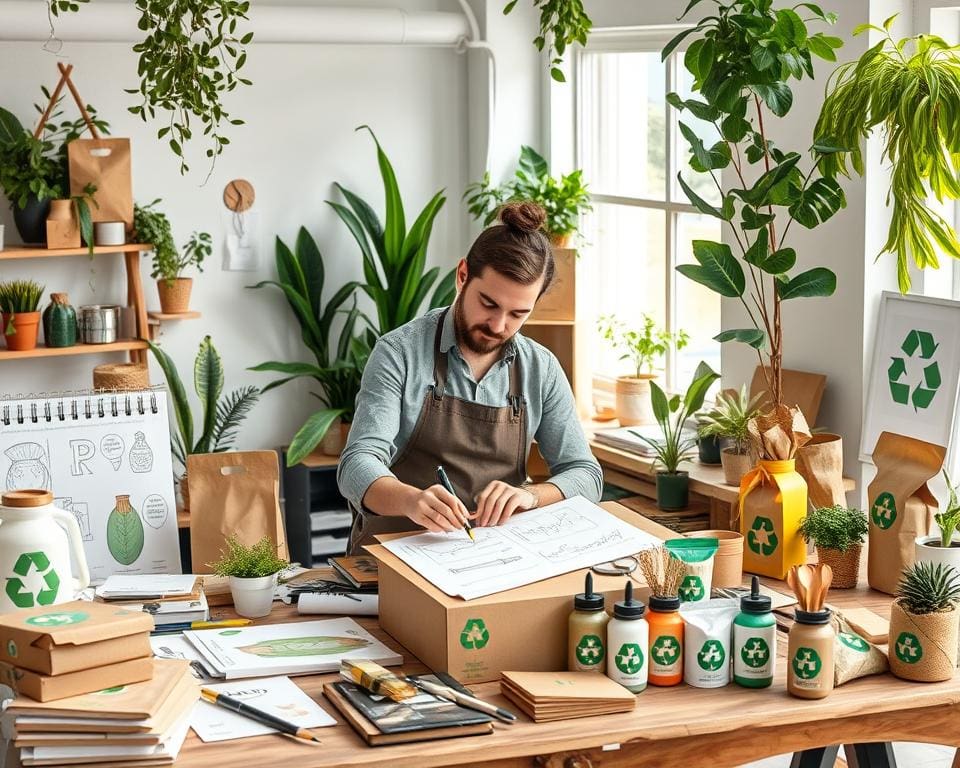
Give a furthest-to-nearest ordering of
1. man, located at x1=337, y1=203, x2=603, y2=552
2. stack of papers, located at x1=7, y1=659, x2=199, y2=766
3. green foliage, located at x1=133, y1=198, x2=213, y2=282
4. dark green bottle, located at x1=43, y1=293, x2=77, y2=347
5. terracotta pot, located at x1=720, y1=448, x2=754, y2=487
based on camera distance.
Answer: green foliage, located at x1=133, y1=198, x2=213, y2=282
dark green bottle, located at x1=43, y1=293, x2=77, y2=347
terracotta pot, located at x1=720, y1=448, x2=754, y2=487
man, located at x1=337, y1=203, x2=603, y2=552
stack of papers, located at x1=7, y1=659, x2=199, y2=766

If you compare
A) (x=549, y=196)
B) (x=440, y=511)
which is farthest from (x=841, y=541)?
(x=549, y=196)

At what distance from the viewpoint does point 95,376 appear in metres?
5.05

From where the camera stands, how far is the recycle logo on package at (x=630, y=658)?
219cm

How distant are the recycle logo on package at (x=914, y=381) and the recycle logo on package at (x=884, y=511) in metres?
1.01

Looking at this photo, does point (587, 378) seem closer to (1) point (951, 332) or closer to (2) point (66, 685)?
(1) point (951, 332)

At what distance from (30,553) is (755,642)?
1283 millimetres

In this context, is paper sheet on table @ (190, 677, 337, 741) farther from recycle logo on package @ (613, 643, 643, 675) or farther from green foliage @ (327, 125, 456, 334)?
green foliage @ (327, 125, 456, 334)

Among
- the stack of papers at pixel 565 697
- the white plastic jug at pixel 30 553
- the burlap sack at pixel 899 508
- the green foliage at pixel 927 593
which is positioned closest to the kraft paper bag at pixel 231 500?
the white plastic jug at pixel 30 553

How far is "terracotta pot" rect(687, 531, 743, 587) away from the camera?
267 cm

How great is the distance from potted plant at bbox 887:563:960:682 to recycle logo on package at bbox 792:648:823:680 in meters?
0.19

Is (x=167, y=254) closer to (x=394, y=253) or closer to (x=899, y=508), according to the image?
(x=394, y=253)

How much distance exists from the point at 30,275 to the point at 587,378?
2268 mm

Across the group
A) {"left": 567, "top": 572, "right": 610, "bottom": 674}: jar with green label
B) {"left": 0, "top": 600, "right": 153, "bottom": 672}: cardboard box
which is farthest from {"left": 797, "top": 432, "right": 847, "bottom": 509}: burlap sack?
{"left": 0, "top": 600, "right": 153, "bottom": 672}: cardboard box

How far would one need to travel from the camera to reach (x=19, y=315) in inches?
193
